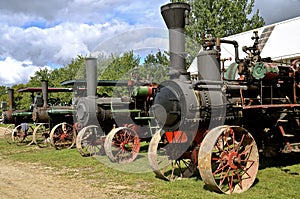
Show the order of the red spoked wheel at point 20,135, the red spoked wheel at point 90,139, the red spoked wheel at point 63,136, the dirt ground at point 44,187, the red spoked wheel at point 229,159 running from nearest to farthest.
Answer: the red spoked wheel at point 229,159 < the dirt ground at point 44,187 < the red spoked wheel at point 90,139 < the red spoked wheel at point 63,136 < the red spoked wheel at point 20,135

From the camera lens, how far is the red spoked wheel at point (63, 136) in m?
11.3

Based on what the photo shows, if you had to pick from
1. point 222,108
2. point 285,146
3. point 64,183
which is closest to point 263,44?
point 285,146

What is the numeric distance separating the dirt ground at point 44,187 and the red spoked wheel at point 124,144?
66.0 inches

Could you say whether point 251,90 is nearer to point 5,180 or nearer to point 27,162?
point 5,180

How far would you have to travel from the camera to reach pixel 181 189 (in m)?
5.40

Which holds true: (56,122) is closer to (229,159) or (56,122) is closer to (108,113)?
(108,113)

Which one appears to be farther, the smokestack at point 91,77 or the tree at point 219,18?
the tree at point 219,18

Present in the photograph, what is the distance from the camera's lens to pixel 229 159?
5.15 m

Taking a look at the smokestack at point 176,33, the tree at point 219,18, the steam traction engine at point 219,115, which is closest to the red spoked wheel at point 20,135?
the steam traction engine at point 219,115

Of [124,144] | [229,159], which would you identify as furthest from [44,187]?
[229,159]

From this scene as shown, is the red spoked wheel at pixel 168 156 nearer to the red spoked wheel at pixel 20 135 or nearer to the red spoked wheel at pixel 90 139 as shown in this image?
the red spoked wheel at pixel 90 139

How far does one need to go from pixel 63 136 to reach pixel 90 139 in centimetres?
238

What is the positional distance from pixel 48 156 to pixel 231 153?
5.99 meters

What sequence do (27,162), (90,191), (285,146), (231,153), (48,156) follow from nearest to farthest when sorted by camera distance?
(231,153) < (90,191) < (285,146) < (27,162) < (48,156)
